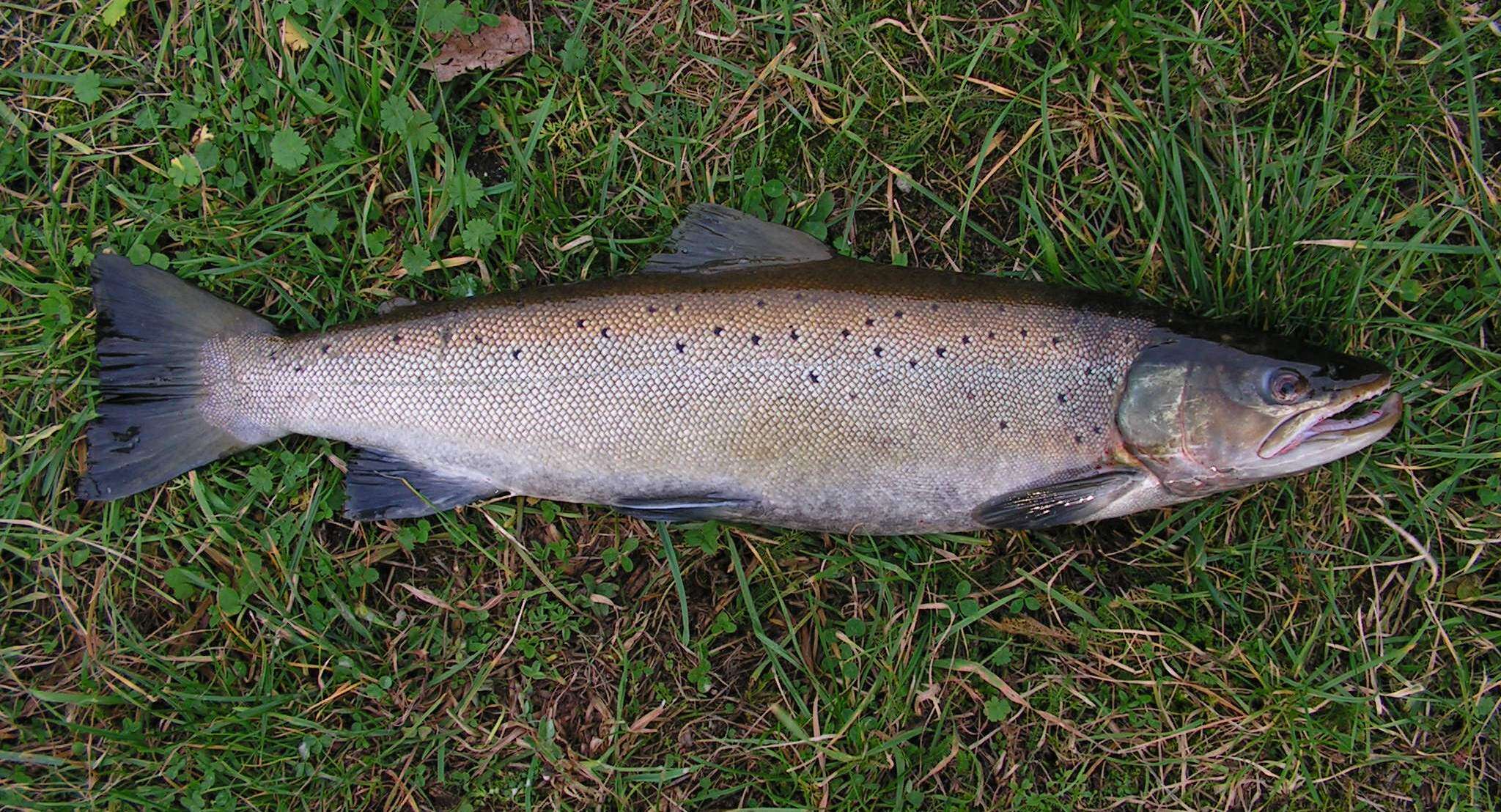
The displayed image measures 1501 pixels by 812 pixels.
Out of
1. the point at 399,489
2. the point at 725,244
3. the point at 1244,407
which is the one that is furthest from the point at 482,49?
the point at 1244,407

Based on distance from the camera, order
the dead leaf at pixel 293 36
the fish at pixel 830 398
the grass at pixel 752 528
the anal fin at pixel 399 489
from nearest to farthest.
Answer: the fish at pixel 830 398
the anal fin at pixel 399 489
the grass at pixel 752 528
the dead leaf at pixel 293 36

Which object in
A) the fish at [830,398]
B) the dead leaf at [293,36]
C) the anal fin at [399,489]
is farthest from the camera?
the dead leaf at [293,36]

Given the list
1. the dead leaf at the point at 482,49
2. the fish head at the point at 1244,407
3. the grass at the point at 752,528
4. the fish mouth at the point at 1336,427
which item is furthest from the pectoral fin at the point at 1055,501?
the dead leaf at the point at 482,49

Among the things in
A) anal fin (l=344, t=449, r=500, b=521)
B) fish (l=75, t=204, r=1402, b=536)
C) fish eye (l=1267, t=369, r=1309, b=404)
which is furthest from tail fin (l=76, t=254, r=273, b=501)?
fish eye (l=1267, t=369, r=1309, b=404)

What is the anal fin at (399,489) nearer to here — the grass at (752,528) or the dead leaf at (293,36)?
the grass at (752,528)

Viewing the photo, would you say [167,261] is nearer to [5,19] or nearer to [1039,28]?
[5,19]

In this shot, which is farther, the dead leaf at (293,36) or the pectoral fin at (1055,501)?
the dead leaf at (293,36)

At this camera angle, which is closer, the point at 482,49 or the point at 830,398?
the point at 830,398

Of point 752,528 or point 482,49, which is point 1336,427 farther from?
point 482,49
